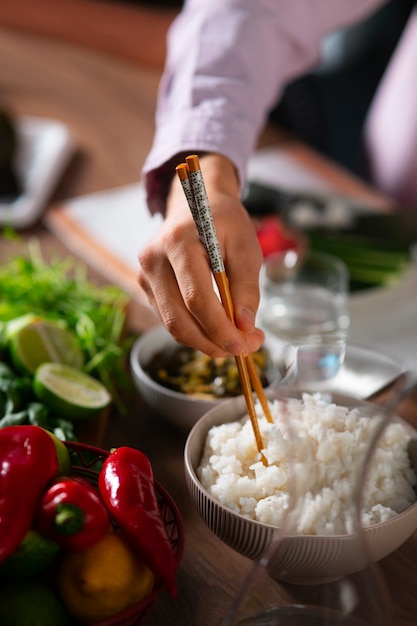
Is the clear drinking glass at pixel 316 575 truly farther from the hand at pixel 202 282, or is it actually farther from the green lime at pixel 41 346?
the green lime at pixel 41 346

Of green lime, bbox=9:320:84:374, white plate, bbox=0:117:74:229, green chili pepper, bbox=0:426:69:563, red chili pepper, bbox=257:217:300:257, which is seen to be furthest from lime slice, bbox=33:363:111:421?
white plate, bbox=0:117:74:229

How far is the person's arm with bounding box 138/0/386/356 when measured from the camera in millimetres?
723

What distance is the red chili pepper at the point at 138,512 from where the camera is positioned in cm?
60

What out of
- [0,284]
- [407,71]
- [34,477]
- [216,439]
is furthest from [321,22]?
[34,477]

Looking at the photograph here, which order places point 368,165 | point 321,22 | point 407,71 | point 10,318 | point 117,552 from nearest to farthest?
point 117,552 < point 10,318 < point 321,22 < point 407,71 < point 368,165

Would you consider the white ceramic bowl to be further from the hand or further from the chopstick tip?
the chopstick tip

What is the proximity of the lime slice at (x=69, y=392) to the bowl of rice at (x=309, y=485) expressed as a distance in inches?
7.0

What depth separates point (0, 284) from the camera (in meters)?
1.20

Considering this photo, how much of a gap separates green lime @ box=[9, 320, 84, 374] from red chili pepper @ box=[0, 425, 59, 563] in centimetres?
34

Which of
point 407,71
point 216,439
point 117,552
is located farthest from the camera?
point 407,71

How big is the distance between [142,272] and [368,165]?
1239 millimetres

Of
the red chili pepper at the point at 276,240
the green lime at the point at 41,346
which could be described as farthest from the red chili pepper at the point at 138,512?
the red chili pepper at the point at 276,240

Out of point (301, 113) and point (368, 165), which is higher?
point (368, 165)

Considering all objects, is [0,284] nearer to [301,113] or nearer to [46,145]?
[46,145]
